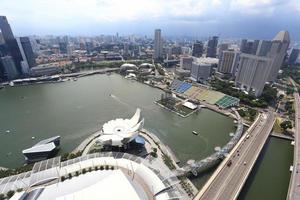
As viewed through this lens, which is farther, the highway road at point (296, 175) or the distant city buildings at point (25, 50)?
the distant city buildings at point (25, 50)

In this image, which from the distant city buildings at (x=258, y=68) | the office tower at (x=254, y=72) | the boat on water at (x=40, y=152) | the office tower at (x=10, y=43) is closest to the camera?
the boat on water at (x=40, y=152)

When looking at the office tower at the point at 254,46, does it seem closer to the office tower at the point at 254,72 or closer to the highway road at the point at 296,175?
the office tower at the point at 254,72

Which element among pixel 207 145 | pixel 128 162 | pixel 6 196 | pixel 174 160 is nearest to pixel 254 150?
pixel 207 145

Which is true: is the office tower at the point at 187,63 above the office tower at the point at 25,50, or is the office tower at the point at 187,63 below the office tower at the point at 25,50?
below

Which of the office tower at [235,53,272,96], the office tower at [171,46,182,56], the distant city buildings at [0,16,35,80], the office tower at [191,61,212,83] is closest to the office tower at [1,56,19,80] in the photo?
the distant city buildings at [0,16,35,80]

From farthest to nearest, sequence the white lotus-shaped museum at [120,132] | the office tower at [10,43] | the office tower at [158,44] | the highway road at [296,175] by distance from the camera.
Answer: the office tower at [158,44] → the office tower at [10,43] → the white lotus-shaped museum at [120,132] → the highway road at [296,175]

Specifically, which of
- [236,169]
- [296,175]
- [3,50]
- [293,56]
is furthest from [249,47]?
[3,50]

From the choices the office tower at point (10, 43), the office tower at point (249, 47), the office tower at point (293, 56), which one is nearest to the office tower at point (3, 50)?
the office tower at point (10, 43)
